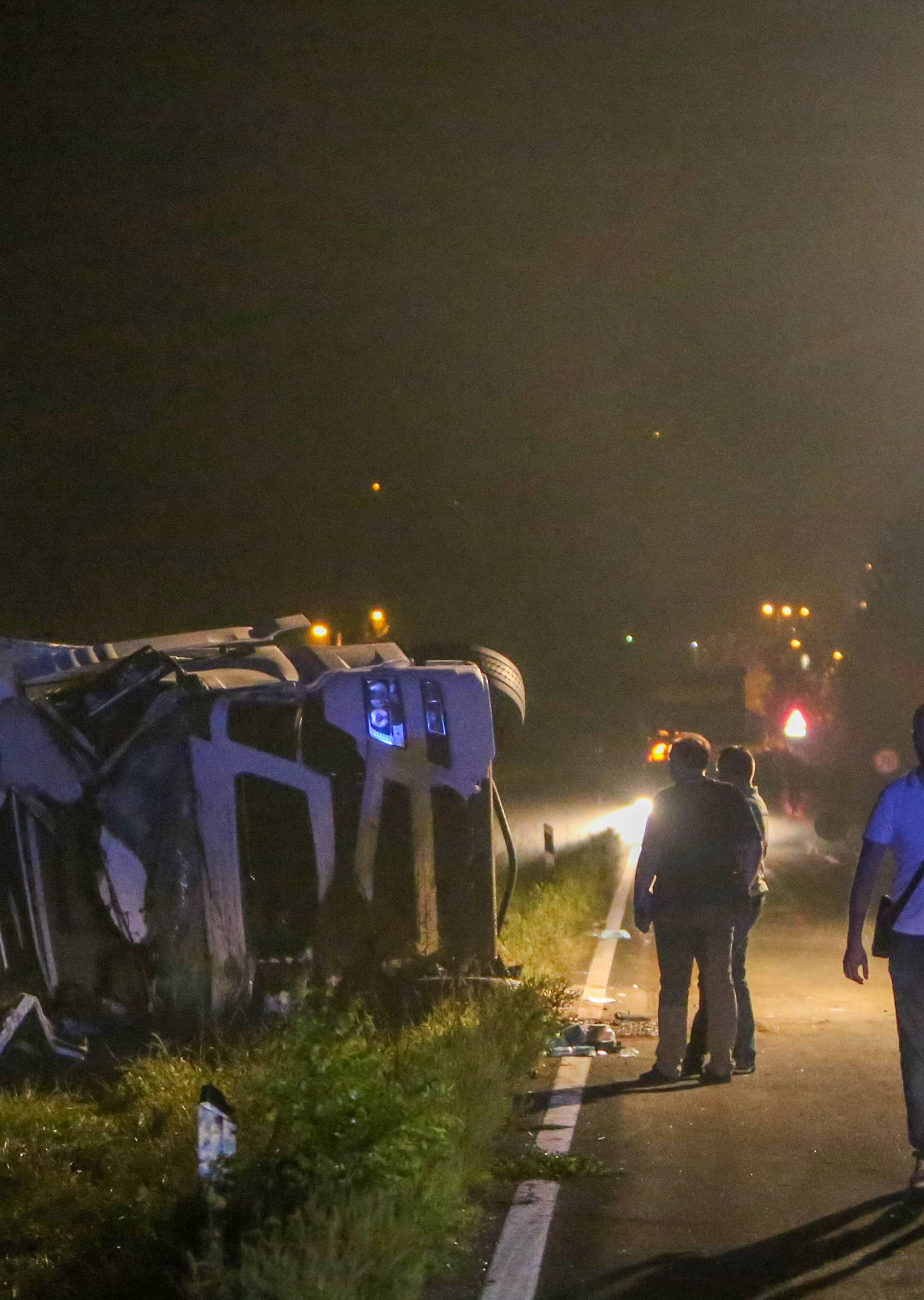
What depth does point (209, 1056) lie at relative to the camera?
8016 millimetres

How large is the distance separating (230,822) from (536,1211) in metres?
2.70

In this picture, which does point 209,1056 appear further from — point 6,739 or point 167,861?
point 6,739

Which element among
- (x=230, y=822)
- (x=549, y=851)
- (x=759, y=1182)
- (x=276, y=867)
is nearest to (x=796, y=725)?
(x=549, y=851)

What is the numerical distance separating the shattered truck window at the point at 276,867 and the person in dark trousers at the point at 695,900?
5.87ft

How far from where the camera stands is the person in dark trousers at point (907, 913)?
268 inches

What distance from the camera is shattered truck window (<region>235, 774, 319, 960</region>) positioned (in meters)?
8.36

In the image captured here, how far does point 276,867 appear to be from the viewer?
8.48 metres

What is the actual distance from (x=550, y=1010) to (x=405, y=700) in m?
2.22

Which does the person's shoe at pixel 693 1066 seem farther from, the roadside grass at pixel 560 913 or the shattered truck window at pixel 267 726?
the shattered truck window at pixel 267 726

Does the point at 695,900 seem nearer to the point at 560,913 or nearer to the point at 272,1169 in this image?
the point at 272,1169

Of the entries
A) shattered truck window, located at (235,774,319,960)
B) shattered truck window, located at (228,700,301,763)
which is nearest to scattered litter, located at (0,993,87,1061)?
shattered truck window, located at (235,774,319,960)

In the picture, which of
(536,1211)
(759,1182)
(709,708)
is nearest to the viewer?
(536,1211)

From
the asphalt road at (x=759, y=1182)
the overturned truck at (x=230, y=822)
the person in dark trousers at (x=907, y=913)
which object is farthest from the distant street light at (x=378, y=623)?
the person in dark trousers at (x=907, y=913)

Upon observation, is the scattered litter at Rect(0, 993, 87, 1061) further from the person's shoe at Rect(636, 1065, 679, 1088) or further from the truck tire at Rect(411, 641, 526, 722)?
the truck tire at Rect(411, 641, 526, 722)
